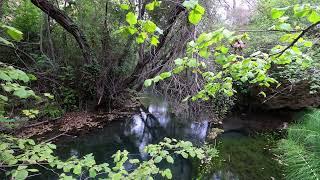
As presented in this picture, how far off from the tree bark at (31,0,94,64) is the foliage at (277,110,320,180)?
21.7ft

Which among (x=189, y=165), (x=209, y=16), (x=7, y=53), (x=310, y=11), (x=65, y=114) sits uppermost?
(x=209, y=16)

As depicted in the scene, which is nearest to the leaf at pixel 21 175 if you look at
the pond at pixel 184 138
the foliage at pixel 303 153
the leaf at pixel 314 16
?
the leaf at pixel 314 16

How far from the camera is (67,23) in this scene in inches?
297

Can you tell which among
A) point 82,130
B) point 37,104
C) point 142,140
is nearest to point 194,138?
point 142,140

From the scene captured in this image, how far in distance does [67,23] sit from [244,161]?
21.0 feet

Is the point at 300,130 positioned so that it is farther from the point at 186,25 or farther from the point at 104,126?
the point at 104,126

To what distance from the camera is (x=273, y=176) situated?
4957mm

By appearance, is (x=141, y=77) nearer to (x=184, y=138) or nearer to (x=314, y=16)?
(x=184, y=138)

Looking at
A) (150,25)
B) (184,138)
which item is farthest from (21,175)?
(184,138)

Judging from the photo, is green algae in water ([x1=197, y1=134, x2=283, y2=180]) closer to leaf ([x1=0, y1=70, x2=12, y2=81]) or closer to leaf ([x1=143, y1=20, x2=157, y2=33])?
leaf ([x1=143, y1=20, x2=157, y2=33])

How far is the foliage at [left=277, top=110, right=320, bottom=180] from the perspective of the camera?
3762 millimetres

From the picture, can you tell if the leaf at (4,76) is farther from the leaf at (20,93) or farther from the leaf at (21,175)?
the leaf at (21,175)

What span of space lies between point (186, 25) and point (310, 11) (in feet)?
14.3

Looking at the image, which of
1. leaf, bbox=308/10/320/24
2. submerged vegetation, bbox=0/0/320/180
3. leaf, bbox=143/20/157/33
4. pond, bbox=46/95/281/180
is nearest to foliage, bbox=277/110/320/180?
submerged vegetation, bbox=0/0/320/180
